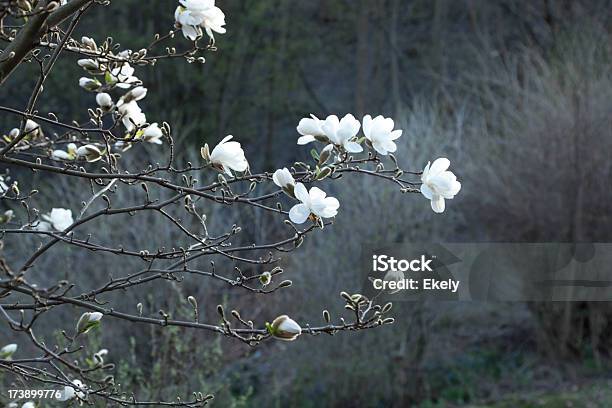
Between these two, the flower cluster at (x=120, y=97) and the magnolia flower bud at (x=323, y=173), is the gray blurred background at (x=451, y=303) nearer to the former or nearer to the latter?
the flower cluster at (x=120, y=97)

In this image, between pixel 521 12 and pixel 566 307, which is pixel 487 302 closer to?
pixel 566 307

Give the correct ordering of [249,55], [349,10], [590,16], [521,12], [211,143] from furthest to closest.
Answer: [349,10] < [249,55] < [211,143] < [521,12] < [590,16]

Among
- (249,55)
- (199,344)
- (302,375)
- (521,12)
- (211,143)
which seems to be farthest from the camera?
(249,55)

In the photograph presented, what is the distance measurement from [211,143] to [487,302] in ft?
15.5

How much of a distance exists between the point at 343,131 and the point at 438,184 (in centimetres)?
21

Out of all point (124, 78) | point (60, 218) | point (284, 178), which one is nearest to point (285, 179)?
point (284, 178)

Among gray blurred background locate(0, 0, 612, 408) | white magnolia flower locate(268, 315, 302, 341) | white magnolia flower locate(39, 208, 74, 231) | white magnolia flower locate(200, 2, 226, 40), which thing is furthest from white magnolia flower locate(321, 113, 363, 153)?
gray blurred background locate(0, 0, 612, 408)

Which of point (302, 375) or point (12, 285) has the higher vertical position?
point (12, 285)

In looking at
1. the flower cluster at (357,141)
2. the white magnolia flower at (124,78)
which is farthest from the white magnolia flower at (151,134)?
the flower cluster at (357,141)

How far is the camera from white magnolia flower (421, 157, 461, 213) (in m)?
1.60

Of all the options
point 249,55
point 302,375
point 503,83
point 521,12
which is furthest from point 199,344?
point 249,55

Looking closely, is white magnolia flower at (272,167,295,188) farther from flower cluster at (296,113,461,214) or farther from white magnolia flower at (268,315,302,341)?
white magnolia flower at (268,315,302,341)

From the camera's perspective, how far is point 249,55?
35.2 ft

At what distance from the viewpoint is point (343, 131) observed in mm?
1563
